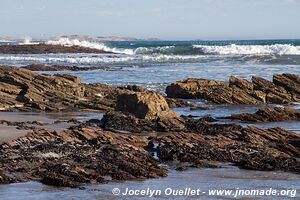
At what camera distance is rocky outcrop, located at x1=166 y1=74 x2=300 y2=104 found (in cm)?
2325

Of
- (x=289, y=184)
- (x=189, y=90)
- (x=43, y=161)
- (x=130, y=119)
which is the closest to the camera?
(x=289, y=184)

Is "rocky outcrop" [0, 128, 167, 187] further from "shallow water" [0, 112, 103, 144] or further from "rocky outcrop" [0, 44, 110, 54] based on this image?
"rocky outcrop" [0, 44, 110, 54]

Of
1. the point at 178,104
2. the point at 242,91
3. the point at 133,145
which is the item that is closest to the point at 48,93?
the point at 178,104

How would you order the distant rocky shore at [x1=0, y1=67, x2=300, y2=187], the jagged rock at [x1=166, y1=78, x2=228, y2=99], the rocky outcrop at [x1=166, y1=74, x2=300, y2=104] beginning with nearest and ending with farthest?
the distant rocky shore at [x1=0, y1=67, x2=300, y2=187] < the rocky outcrop at [x1=166, y1=74, x2=300, y2=104] < the jagged rock at [x1=166, y1=78, x2=228, y2=99]

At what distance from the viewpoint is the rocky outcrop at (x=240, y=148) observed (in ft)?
37.3

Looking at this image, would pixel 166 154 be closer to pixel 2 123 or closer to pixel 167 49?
pixel 2 123

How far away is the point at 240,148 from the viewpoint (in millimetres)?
12445

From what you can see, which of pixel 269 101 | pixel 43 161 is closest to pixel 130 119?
pixel 43 161

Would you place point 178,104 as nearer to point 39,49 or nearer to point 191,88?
point 191,88

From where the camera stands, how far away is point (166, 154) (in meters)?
12.0

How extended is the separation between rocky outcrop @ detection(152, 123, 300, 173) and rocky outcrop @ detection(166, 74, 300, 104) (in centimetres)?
877

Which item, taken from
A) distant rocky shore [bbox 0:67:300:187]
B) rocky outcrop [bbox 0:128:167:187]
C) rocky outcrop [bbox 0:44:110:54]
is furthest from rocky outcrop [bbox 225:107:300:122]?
rocky outcrop [bbox 0:44:110:54]

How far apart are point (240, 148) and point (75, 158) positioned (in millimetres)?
3343

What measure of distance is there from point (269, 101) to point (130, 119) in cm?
875
